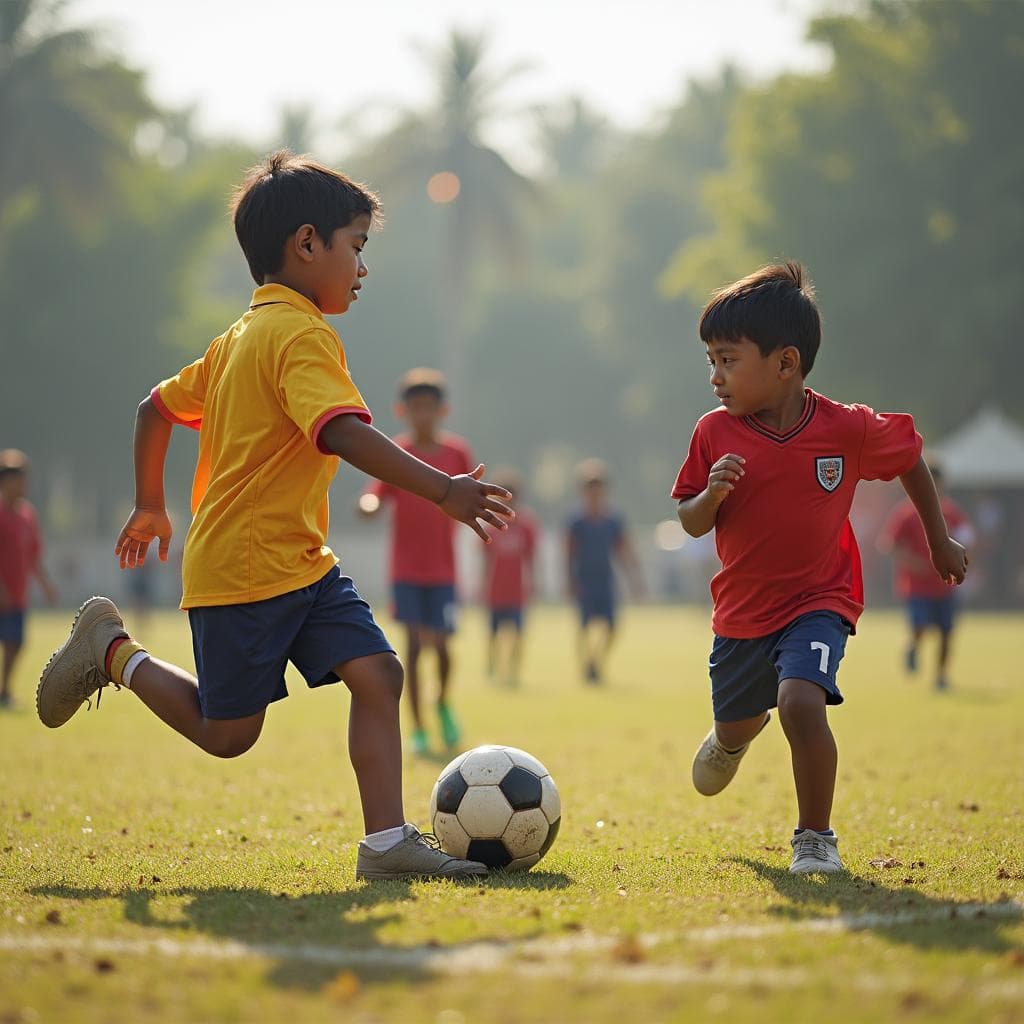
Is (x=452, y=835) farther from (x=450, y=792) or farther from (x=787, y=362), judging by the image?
(x=787, y=362)

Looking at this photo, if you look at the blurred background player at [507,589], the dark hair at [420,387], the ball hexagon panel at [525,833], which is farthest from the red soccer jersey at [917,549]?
the ball hexagon panel at [525,833]

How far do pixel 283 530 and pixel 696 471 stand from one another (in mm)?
1440

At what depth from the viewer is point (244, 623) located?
15.9 feet

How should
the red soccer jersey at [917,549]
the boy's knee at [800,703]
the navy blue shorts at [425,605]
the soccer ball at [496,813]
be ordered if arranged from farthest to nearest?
the red soccer jersey at [917,549], the navy blue shorts at [425,605], the soccer ball at [496,813], the boy's knee at [800,703]

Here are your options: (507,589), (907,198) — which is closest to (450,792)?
(507,589)

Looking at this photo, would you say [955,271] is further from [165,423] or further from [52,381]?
[165,423]

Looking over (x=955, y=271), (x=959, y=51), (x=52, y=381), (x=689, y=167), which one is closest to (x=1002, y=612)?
(x=955, y=271)

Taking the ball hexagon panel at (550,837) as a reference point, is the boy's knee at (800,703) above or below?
above

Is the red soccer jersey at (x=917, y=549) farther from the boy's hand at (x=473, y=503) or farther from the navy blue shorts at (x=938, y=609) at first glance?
the boy's hand at (x=473, y=503)

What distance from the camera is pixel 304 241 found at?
4996mm

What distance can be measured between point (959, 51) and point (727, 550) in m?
34.3

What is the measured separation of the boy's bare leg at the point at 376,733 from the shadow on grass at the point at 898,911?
1.21m

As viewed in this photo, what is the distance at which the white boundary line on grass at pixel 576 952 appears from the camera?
337cm

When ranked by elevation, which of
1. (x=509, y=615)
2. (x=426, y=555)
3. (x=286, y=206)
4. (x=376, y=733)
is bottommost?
(x=376, y=733)
